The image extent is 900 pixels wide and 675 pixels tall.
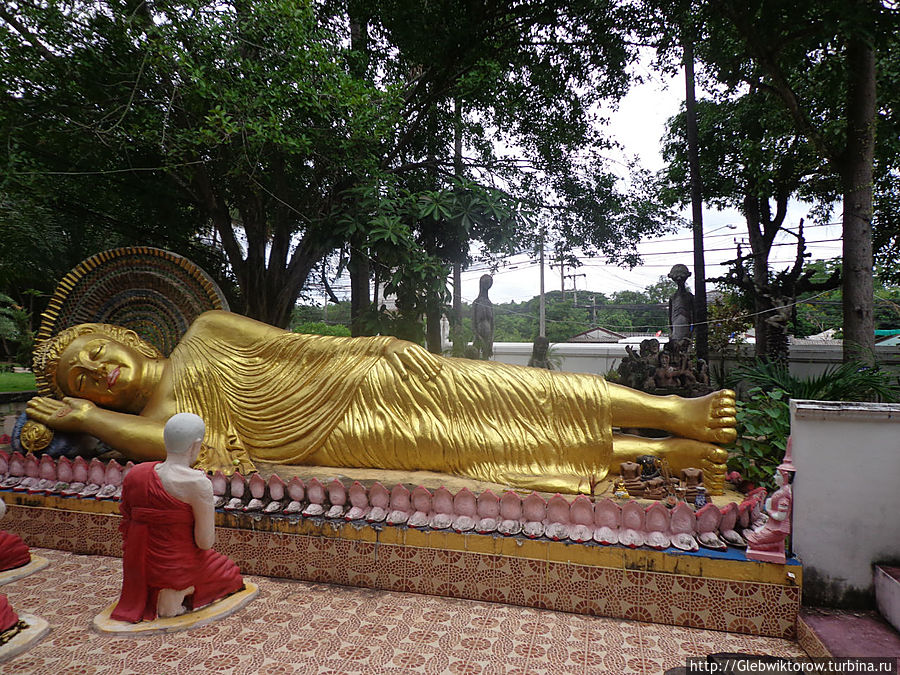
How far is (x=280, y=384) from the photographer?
3.70 meters

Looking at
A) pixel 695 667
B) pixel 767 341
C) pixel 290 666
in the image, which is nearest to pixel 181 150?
pixel 290 666

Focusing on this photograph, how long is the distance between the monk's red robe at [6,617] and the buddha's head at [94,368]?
1736 mm

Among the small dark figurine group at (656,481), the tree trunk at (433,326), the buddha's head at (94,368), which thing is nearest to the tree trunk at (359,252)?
the tree trunk at (433,326)

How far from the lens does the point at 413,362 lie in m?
3.48

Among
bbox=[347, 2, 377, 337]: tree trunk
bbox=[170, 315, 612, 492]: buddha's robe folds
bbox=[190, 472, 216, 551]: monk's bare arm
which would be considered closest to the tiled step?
bbox=[170, 315, 612, 492]: buddha's robe folds

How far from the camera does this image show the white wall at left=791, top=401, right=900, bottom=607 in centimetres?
226

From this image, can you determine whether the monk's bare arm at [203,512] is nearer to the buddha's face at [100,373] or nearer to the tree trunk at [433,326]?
the buddha's face at [100,373]

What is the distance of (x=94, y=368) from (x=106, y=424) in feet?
1.56

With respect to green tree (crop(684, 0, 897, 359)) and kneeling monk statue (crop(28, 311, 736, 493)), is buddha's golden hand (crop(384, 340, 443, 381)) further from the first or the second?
green tree (crop(684, 0, 897, 359))

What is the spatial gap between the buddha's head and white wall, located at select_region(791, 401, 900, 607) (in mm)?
4341

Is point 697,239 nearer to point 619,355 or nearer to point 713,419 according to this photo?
point 619,355

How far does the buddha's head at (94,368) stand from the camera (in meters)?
3.66

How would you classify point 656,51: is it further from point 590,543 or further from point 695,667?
point 695,667

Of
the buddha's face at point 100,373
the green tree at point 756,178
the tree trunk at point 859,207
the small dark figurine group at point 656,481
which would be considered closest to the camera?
the small dark figurine group at point 656,481
